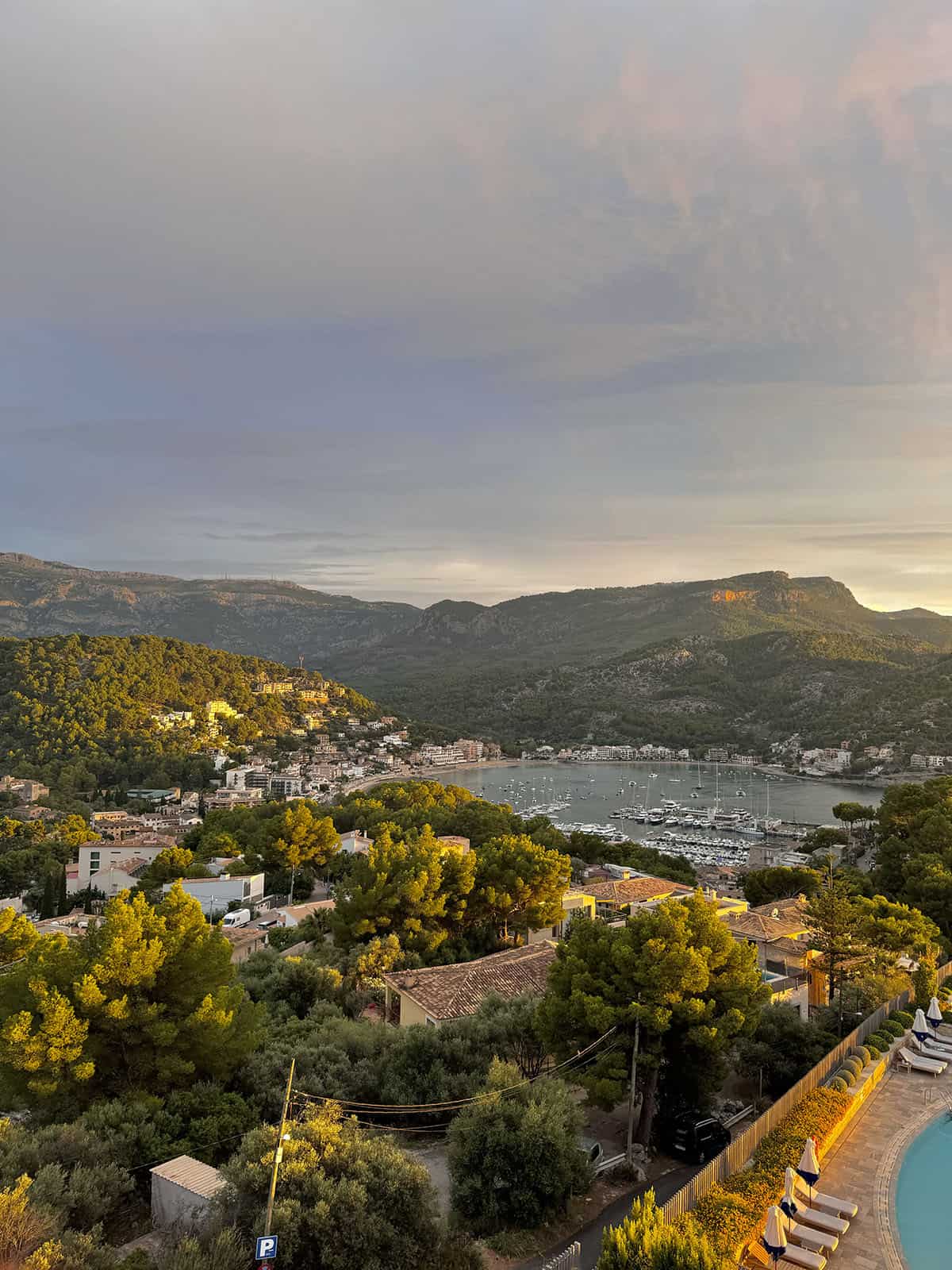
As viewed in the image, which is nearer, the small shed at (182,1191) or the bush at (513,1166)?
→ the small shed at (182,1191)

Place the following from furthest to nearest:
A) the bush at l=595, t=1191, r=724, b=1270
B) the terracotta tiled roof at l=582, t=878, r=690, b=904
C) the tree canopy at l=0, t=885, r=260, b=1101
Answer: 1. the terracotta tiled roof at l=582, t=878, r=690, b=904
2. the tree canopy at l=0, t=885, r=260, b=1101
3. the bush at l=595, t=1191, r=724, b=1270

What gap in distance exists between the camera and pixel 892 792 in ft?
83.8

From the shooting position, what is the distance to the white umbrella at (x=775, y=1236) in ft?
19.6

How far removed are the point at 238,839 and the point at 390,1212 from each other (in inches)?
1062

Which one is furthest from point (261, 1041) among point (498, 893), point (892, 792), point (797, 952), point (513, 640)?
point (513, 640)

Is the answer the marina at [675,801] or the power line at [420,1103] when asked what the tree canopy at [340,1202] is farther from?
the marina at [675,801]

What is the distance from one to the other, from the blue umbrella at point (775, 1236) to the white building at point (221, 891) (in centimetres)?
2037

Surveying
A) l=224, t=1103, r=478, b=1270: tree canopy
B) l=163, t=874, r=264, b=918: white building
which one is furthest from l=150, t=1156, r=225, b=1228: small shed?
l=163, t=874, r=264, b=918: white building

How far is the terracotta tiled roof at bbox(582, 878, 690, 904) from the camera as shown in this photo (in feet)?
66.7

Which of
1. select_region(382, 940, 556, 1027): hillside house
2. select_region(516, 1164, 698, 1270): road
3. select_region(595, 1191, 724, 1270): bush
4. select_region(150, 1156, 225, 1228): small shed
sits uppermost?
select_region(595, 1191, 724, 1270): bush

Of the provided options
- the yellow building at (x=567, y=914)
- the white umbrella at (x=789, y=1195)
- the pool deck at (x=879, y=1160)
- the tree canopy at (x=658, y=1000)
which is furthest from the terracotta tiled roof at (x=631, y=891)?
the white umbrella at (x=789, y=1195)

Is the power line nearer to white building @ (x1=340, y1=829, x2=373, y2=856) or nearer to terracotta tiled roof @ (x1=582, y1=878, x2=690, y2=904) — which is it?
terracotta tiled roof @ (x1=582, y1=878, x2=690, y2=904)

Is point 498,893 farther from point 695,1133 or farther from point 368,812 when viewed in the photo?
point 368,812

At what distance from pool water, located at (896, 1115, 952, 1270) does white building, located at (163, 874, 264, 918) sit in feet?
64.4
